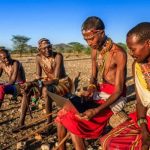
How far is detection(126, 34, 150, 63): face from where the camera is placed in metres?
3.60

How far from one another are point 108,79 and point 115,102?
33cm

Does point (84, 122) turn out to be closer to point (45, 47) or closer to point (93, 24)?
point (93, 24)

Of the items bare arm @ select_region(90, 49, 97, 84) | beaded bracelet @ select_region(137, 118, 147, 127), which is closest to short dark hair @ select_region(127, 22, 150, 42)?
beaded bracelet @ select_region(137, 118, 147, 127)

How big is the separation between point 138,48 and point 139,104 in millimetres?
697

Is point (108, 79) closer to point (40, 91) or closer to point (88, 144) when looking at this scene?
point (88, 144)

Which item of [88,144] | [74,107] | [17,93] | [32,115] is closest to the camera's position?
[74,107]

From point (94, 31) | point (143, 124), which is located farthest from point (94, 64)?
point (143, 124)

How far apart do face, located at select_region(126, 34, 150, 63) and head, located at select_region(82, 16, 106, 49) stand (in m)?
0.80

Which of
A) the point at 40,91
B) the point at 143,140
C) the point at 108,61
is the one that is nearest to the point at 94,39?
the point at 108,61

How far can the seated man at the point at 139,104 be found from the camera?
142 inches

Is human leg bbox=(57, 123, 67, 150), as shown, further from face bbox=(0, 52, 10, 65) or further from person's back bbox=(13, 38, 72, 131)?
face bbox=(0, 52, 10, 65)

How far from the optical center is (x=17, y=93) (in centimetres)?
719

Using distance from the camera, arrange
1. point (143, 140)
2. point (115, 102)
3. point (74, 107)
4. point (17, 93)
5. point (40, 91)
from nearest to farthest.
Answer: point (143, 140), point (74, 107), point (115, 102), point (40, 91), point (17, 93)

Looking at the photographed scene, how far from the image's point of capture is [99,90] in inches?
189
